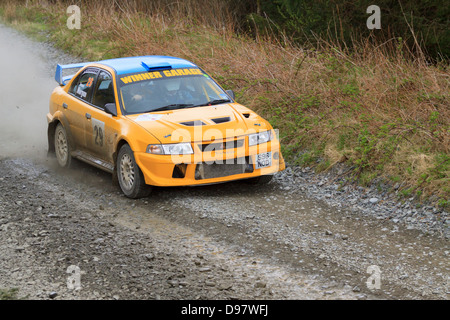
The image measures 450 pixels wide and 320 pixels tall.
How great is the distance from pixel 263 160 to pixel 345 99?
2.95 m

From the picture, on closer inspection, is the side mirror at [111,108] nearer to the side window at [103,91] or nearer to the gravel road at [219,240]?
the side window at [103,91]

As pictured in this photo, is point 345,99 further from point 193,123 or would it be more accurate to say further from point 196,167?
point 196,167

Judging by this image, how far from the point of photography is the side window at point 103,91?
9031 millimetres

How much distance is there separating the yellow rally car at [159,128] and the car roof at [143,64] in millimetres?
14

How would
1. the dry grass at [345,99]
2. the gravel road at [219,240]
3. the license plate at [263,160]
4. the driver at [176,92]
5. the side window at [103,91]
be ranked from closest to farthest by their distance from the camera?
the gravel road at [219,240] < the license plate at [263,160] < the dry grass at [345,99] < the driver at [176,92] < the side window at [103,91]

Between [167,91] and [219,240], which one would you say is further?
[167,91]

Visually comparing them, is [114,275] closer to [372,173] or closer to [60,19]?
[372,173]

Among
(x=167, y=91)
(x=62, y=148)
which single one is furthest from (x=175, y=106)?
(x=62, y=148)

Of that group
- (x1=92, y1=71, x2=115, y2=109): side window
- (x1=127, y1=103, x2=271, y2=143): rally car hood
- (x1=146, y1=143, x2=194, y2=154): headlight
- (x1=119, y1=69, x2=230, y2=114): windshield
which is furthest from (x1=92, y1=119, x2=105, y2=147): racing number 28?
(x1=146, y1=143, x2=194, y2=154): headlight

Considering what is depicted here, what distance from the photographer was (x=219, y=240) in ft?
22.6

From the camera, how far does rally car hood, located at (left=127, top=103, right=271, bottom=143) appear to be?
8055 mm

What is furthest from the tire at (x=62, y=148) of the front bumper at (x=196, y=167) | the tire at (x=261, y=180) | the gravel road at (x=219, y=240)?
the tire at (x=261, y=180)
